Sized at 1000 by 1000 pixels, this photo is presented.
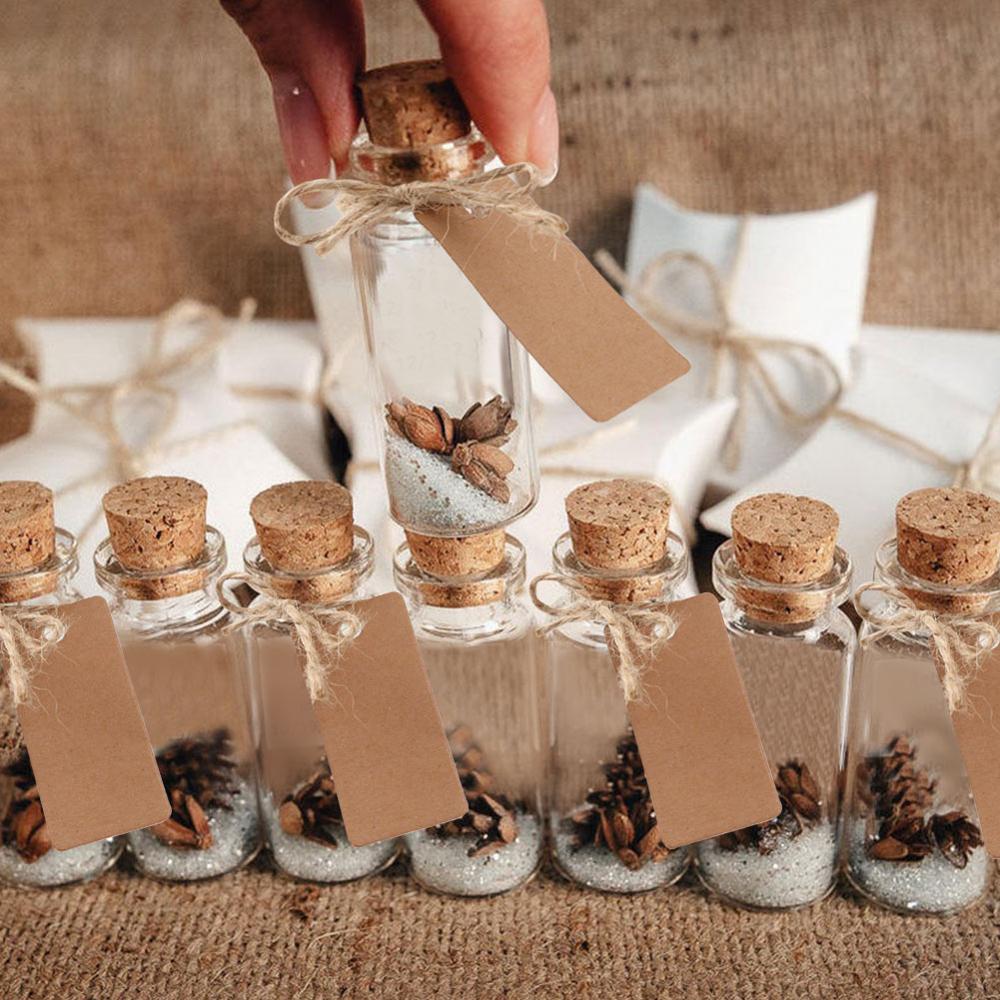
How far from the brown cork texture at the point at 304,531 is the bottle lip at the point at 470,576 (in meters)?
0.03

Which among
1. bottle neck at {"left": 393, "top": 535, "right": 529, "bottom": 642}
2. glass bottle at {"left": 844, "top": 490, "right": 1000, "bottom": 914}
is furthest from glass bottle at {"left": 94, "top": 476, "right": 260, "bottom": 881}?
glass bottle at {"left": 844, "top": 490, "right": 1000, "bottom": 914}

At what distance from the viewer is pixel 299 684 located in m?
0.72

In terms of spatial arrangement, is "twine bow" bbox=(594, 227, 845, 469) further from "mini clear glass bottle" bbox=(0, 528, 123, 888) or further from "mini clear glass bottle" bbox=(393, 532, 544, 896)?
"mini clear glass bottle" bbox=(0, 528, 123, 888)

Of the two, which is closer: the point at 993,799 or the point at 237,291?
the point at 993,799

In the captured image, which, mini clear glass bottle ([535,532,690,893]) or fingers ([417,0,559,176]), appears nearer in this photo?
fingers ([417,0,559,176])

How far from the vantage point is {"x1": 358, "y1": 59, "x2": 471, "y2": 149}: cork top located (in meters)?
0.59

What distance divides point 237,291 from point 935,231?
77 centimetres

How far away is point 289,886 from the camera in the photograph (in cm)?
75

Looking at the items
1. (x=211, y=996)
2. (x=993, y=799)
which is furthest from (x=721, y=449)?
(x=211, y=996)

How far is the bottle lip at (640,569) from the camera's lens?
2.15 ft

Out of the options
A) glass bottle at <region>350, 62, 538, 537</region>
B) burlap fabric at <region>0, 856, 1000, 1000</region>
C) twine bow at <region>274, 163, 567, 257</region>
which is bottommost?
burlap fabric at <region>0, 856, 1000, 1000</region>

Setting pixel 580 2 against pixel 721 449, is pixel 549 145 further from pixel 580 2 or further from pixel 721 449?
pixel 580 2

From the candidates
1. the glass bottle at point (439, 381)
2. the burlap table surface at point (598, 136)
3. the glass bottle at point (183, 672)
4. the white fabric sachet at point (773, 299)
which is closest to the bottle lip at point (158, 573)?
the glass bottle at point (183, 672)

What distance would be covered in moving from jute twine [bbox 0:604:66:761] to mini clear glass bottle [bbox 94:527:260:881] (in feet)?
0.12
